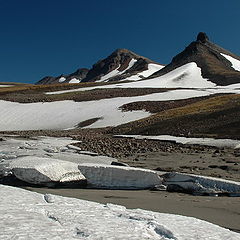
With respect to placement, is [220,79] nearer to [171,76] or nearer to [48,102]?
[171,76]

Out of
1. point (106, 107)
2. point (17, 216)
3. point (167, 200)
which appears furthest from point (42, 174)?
point (106, 107)

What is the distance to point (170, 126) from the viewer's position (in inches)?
1110

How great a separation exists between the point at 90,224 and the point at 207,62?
115 meters

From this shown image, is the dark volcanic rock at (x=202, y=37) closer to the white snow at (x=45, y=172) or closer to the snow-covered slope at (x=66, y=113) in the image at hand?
the snow-covered slope at (x=66, y=113)

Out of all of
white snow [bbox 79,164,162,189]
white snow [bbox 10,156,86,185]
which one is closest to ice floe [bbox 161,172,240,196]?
white snow [bbox 79,164,162,189]

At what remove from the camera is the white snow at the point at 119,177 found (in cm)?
927

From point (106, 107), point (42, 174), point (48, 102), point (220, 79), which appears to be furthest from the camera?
point (220, 79)

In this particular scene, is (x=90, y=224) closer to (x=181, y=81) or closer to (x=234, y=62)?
(x=181, y=81)

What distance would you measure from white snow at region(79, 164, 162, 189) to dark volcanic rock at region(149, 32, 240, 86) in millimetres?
77257

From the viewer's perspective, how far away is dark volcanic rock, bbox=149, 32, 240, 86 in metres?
90.7

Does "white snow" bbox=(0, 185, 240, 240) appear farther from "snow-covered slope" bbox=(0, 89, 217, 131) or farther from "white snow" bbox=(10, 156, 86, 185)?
"snow-covered slope" bbox=(0, 89, 217, 131)

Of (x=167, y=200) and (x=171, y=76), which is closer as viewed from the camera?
(x=167, y=200)

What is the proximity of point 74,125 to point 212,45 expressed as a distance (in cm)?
11323

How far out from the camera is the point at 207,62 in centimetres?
11481
